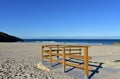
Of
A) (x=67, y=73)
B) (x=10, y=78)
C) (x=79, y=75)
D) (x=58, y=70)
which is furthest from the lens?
(x=58, y=70)

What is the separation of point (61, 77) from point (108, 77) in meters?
1.81

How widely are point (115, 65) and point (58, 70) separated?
2.96m

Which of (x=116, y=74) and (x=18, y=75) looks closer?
(x=18, y=75)

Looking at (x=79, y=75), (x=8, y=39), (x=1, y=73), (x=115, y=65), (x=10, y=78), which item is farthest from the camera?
(x=8, y=39)

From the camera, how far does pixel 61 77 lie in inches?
350

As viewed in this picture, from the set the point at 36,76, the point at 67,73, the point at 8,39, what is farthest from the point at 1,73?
the point at 8,39

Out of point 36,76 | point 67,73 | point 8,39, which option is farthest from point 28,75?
point 8,39

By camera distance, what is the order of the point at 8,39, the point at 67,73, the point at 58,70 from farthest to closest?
the point at 8,39 → the point at 58,70 → the point at 67,73

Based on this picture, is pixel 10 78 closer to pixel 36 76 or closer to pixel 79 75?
pixel 36 76

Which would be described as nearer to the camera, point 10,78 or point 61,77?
point 10,78

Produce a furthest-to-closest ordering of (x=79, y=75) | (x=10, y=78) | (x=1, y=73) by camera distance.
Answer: (x=79, y=75) → (x=1, y=73) → (x=10, y=78)

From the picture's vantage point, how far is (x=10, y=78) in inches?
311

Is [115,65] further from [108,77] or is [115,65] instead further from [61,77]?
[61,77]

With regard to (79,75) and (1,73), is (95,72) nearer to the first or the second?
(79,75)
